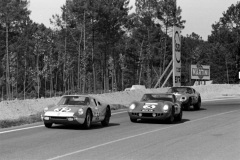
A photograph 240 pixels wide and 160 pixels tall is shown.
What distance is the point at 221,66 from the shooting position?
94125 mm

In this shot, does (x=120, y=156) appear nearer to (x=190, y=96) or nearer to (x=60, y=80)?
(x=190, y=96)

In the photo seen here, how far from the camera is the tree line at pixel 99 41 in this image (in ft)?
202

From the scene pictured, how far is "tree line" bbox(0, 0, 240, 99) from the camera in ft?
202

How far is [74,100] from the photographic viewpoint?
53.4ft

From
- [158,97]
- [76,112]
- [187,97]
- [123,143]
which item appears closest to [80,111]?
[76,112]

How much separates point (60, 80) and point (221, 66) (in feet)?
136

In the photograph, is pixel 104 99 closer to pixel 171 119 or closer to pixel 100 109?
pixel 171 119

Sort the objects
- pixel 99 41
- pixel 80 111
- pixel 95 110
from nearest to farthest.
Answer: pixel 80 111 → pixel 95 110 → pixel 99 41

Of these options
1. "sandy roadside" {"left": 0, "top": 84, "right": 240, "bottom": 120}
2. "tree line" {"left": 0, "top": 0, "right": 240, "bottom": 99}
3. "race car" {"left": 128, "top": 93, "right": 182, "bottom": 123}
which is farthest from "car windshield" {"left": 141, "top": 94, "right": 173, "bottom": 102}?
"tree line" {"left": 0, "top": 0, "right": 240, "bottom": 99}

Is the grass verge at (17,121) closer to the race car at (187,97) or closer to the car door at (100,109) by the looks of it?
the car door at (100,109)

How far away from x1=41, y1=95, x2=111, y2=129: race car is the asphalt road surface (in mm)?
362

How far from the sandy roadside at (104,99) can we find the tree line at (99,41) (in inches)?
174

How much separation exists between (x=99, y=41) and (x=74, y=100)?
53.4 metres

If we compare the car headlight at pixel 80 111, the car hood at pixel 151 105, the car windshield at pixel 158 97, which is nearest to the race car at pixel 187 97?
the car windshield at pixel 158 97
